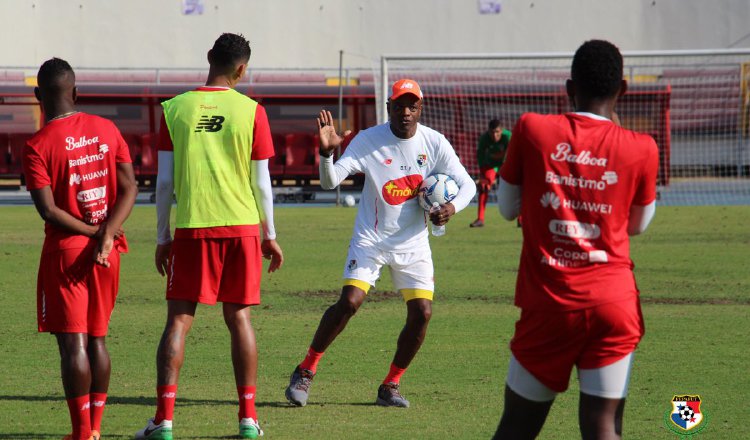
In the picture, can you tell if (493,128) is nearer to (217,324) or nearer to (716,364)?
(217,324)

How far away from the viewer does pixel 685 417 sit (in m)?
6.63

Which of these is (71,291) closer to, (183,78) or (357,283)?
(357,283)

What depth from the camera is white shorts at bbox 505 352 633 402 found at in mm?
4352

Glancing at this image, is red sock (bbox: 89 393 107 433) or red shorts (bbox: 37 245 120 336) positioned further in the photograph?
red sock (bbox: 89 393 107 433)

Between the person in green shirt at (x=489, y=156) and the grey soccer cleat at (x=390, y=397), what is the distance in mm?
13784

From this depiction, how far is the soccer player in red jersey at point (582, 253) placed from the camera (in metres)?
4.36

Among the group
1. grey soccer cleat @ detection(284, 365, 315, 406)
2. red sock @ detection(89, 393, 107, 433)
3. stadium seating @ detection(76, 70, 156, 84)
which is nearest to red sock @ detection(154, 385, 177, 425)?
red sock @ detection(89, 393, 107, 433)

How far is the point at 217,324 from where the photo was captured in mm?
10336

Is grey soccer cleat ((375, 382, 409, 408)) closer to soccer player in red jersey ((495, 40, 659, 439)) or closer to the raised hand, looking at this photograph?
the raised hand

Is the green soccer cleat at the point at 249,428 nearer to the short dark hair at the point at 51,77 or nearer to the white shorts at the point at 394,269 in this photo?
the white shorts at the point at 394,269

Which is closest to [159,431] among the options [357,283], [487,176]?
[357,283]

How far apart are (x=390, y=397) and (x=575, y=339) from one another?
2915 millimetres

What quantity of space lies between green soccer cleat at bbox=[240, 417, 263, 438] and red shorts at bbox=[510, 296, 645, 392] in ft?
7.20

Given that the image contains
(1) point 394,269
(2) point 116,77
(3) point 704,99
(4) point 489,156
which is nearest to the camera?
(1) point 394,269
